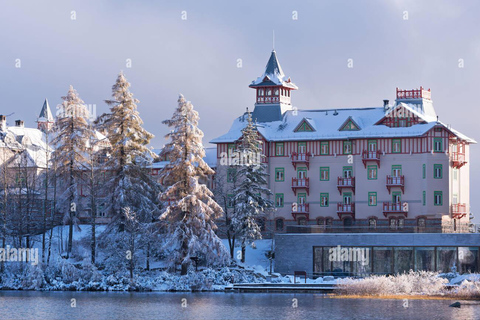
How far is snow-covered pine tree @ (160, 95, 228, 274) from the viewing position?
72438mm

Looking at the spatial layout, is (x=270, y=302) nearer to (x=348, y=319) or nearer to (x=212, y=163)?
(x=348, y=319)

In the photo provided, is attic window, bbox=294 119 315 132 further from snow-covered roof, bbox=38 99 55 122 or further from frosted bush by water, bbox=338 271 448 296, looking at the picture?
snow-covered roof, bbox=38 99 55 122

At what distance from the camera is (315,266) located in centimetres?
7725

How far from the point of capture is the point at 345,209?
291 feet

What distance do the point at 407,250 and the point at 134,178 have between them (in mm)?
20695

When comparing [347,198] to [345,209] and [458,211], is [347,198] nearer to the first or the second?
[345,209]

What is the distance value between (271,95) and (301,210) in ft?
38.6

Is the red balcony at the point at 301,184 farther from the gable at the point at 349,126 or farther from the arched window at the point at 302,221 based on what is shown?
the gable at the point at 349,126

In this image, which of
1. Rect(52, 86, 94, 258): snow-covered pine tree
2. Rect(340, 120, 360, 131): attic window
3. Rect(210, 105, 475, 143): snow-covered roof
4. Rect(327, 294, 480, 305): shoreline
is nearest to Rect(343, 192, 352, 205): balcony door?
Rect(210, 105, 475, 143): snow-covered roof

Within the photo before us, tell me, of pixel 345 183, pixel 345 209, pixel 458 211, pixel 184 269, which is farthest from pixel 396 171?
pixel 184 269

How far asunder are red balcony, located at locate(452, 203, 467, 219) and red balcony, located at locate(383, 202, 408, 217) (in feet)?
12.8

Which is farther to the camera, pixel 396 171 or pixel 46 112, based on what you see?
pixel 46 112

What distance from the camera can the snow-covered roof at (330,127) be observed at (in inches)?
3425

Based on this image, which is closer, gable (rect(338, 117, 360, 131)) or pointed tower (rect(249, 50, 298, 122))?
gable (rect(338, 117, 360, 131))
